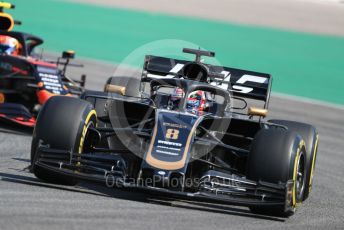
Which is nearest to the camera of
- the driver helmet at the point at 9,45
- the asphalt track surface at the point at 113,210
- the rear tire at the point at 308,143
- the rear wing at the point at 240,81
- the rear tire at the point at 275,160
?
the asphalt track surface at the point at 113,210

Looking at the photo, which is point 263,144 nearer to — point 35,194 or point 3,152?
point 35,194

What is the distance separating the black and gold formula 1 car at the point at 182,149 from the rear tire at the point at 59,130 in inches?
0.5

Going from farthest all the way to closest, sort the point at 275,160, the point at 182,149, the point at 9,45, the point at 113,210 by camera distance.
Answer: the point at 9,45, the point at 182,149, the point at 275,160, the point at 113,210

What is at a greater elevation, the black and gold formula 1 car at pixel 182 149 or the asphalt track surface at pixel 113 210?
the black and gold formula 1 car at pixel 182 149

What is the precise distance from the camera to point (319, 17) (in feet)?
147

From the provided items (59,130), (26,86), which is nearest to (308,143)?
(59,130)

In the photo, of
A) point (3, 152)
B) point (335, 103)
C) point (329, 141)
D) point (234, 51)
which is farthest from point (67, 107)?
point (234, 51)

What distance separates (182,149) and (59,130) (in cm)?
149

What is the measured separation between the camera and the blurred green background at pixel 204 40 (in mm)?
33125

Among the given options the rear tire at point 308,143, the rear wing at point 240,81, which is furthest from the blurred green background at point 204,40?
the rear tire at point 308,143

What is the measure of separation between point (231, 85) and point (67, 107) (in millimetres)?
2947

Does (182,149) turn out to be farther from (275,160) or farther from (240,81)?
(240,81)

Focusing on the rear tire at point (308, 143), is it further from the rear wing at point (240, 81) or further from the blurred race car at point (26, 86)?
the blurred race car at point (26, 86)

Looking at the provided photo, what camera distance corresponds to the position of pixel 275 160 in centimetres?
992
